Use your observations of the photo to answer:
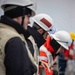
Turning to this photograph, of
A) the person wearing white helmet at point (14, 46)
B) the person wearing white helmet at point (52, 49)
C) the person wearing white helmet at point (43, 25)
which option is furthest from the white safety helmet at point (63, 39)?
the person wearing white helmet at point (14, 46)

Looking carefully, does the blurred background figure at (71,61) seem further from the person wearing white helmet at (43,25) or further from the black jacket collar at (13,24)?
the black jacket collar at (13,24)

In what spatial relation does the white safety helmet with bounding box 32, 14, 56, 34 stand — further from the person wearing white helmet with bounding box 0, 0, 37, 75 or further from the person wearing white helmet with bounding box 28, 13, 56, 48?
the person wearing white helmet with bounding box 0, 0, 37, 75

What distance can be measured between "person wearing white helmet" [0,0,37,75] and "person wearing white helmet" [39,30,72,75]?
0.84 m

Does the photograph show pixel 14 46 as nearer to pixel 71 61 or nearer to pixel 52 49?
pixel 52 49

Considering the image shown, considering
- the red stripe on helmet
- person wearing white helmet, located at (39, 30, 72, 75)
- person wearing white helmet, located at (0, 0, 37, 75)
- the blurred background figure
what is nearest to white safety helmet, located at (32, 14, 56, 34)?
the red stripe on helmet

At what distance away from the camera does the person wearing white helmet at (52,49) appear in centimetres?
229

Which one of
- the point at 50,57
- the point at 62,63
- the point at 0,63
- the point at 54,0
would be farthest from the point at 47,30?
the point at 54,0

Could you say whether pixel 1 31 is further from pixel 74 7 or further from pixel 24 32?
pixel 74 7

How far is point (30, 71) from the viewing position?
1.30m

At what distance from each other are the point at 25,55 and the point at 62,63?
1.68 meters

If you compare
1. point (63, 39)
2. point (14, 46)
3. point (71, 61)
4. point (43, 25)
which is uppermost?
point (14, 46)

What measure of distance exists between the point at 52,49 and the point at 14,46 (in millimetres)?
1329

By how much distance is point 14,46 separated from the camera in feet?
4.12

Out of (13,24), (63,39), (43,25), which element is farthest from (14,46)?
(63,39)
